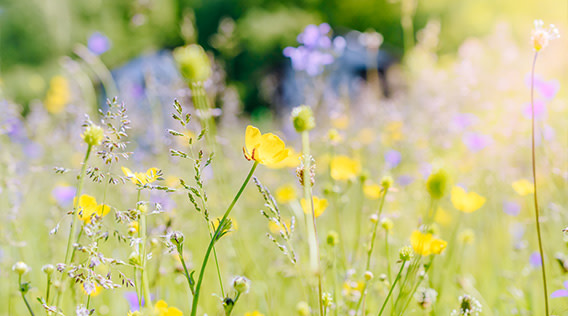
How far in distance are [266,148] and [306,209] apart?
A: 0.38 feet

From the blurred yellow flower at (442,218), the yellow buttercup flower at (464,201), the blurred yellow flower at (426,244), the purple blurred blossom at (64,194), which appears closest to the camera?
the blurred yellow flower at (426,244)

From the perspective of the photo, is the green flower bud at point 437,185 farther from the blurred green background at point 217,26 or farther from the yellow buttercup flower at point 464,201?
the blurred green background at point 217,26

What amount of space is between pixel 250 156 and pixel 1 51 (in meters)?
7.44

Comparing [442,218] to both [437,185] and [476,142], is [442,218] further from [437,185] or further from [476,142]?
[437,185]

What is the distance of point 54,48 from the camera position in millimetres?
6867

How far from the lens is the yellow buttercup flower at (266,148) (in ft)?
1.95

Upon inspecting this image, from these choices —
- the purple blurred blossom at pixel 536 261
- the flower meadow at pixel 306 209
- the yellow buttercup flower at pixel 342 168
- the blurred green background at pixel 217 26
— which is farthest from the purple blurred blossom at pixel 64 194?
the blurred green background at pixel 217 26

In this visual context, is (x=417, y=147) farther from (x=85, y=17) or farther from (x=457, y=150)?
(x=85, y=17)

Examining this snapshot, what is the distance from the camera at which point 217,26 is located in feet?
22.2

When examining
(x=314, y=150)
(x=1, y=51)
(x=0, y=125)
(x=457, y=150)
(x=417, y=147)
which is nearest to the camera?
(x=0, y=125)

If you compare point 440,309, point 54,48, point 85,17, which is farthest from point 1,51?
point 440,309

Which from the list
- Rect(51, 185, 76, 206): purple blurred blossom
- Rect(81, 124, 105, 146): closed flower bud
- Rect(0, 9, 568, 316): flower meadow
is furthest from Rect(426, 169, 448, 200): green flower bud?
Rect(51, 185, 76, 206): purple blurred blossom

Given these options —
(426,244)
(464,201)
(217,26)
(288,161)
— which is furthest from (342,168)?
(217,26)

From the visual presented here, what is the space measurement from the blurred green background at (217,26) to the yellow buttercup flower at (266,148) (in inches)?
198
